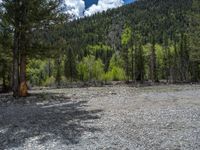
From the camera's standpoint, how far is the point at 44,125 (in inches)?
647

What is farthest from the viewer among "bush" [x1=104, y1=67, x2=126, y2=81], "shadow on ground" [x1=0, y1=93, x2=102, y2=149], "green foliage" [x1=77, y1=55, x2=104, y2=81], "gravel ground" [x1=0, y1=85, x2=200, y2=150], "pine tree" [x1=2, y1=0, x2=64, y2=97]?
"green foliage" [x1=77, y1=55, x2=104, y2=81]

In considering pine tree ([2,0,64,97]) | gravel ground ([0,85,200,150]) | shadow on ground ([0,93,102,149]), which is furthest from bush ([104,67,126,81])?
Result: gravel ground ([0,85,200,150])

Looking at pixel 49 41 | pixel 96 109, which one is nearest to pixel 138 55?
pixel 49 41

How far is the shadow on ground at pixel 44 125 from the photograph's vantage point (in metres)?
13.6

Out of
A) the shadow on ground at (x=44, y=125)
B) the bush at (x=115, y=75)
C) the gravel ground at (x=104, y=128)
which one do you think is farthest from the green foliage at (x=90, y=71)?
the gravel ground at (x=104, y=128)

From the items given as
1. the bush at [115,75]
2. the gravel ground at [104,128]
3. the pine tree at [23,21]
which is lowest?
the gravel ground at [104,128]

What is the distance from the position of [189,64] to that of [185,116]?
→ 8159 centimetres

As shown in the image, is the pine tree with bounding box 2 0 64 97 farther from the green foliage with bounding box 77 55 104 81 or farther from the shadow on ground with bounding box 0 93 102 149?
the green foliage with bounding box 77 55 104 81

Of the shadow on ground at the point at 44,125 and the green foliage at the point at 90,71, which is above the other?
the green foliage at the point at 90,71

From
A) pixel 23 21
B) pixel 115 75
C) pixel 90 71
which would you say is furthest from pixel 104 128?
pixel 115 75

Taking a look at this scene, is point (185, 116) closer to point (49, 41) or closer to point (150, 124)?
point (150, 124)

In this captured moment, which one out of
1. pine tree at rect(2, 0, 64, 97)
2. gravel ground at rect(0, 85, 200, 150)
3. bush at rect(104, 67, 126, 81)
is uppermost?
pine tree at rect(2, 0, 64, 97)

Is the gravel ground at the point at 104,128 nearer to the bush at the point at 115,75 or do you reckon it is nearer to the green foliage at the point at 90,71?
the bush at the point at 115,75

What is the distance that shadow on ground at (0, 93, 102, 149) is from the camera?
44.7 ft
